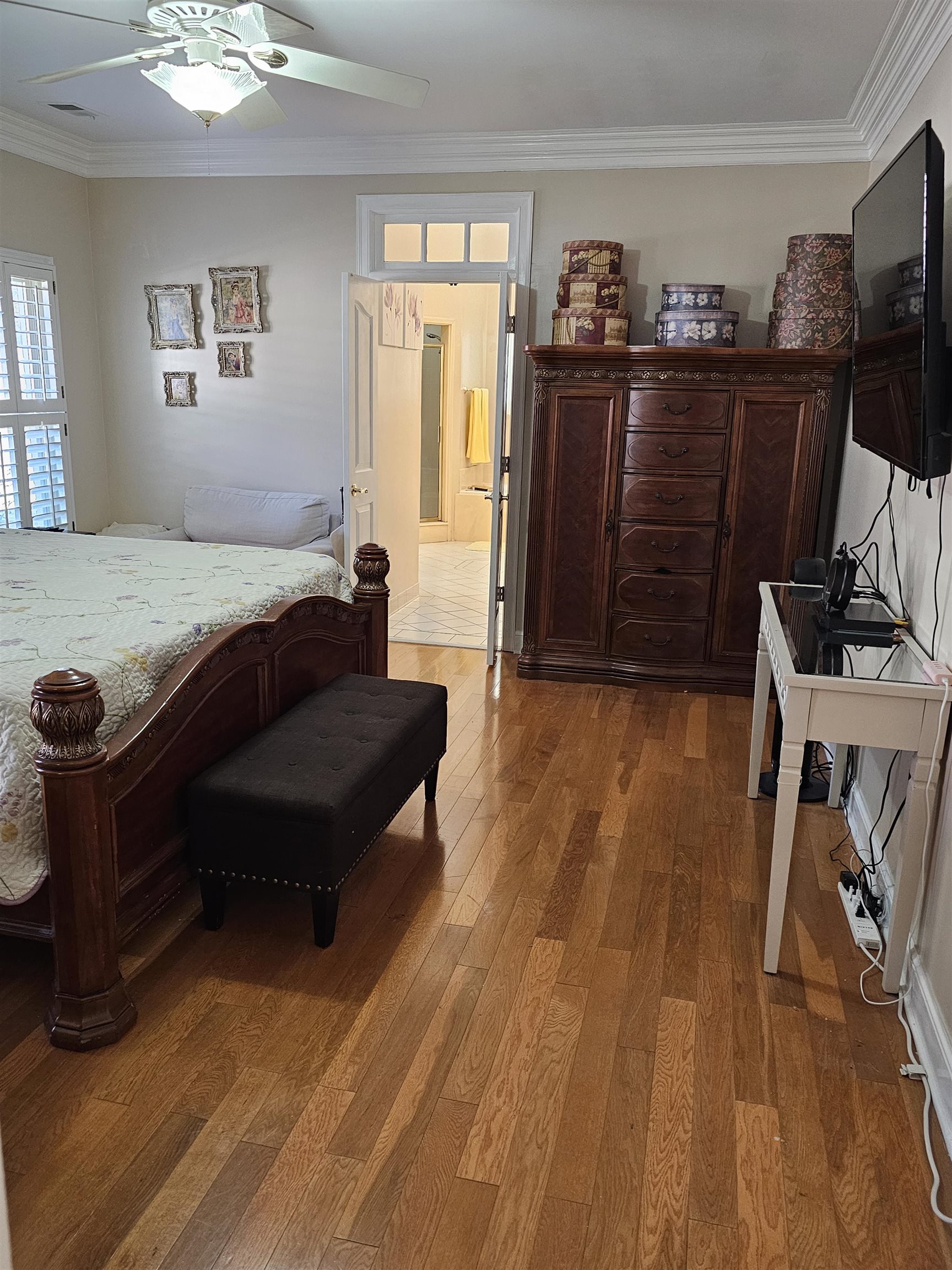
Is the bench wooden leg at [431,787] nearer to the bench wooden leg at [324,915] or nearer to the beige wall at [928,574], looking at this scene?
the bench wooden leg at [324,915]

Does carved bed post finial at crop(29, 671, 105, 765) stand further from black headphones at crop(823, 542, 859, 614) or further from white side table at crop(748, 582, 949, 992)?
black headphones at crop(823, 542, 859, 614)

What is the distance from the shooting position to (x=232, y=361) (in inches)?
214

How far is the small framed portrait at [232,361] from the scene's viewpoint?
5414 millimetres

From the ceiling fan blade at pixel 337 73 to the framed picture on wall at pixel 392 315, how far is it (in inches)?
92.6

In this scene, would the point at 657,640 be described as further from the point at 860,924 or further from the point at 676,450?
the point at 860,924

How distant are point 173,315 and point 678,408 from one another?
3001 millimetres

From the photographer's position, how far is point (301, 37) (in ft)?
11.5

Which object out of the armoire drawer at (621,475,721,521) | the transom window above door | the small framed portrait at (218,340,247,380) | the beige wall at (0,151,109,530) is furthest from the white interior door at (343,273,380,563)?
the beige wall at (0,151,109,530)

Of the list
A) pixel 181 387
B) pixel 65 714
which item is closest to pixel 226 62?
pixel 65 714

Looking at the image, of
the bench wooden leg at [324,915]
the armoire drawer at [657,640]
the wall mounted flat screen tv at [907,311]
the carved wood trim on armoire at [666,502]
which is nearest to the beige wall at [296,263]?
the carved wood trim on armoire at [666,502]

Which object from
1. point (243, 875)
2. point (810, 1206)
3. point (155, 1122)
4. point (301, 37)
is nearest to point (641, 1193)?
point (810, 1206)

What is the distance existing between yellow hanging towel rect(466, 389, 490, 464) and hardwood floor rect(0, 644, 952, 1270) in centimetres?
633

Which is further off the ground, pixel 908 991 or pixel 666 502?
pixel 666 502

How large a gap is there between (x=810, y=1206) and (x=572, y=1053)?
1.85ft
